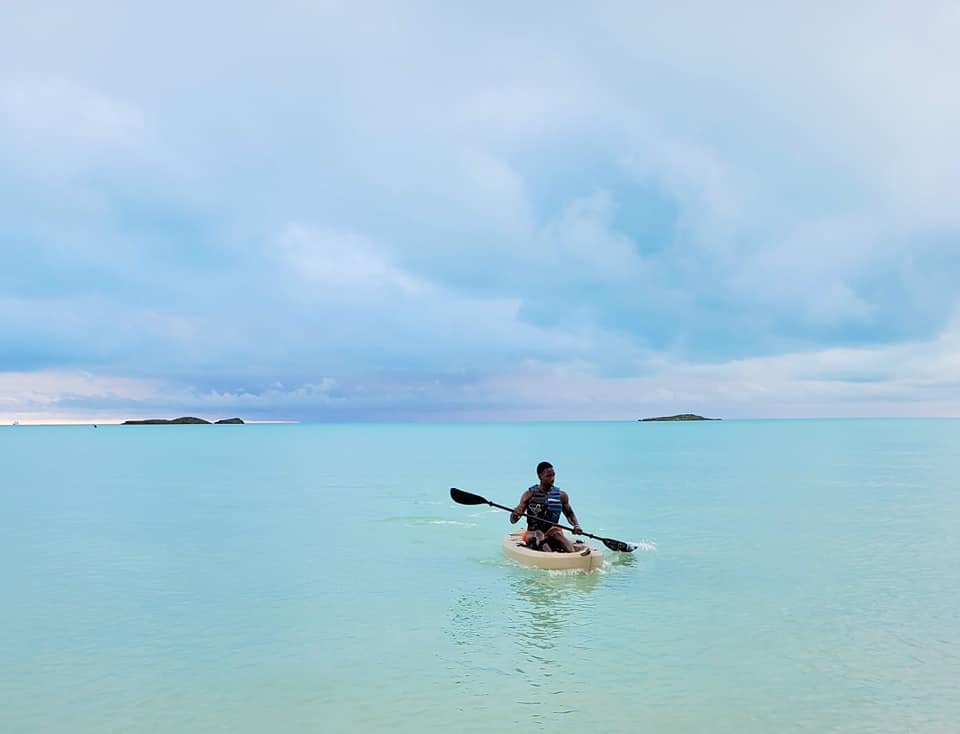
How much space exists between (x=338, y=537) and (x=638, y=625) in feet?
51.2

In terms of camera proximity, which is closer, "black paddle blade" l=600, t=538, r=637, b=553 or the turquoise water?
the turquoise water

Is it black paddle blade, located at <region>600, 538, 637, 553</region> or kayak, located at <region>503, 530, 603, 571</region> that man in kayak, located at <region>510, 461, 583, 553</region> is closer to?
kayak, located at <region>503, 530, 603, 571</region>

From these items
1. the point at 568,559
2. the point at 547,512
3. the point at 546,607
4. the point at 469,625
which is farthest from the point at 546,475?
the point at 469,625

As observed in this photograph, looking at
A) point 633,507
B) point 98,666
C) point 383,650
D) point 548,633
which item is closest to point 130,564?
point 98,666

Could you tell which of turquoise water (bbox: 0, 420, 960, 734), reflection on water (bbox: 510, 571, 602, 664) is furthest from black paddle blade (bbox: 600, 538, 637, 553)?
reflection on water (bbox: 510, 571, 602, 664)

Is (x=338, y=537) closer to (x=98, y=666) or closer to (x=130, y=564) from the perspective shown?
(x=130, y=564)

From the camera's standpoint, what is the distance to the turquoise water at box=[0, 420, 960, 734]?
10844mm

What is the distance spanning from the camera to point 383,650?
539 inches

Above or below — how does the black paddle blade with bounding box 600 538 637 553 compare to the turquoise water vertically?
above

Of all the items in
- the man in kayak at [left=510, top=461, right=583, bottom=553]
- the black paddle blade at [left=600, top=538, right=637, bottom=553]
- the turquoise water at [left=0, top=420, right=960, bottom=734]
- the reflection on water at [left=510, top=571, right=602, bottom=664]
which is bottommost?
the turquoise water at [left=0, top=420, right=960, bottom=734]

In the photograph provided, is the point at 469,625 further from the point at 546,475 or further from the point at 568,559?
the point at 546,475

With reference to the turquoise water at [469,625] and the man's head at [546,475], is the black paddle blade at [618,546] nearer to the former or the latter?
the turquoise water at [469,625]

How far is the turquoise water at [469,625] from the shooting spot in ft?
35.6

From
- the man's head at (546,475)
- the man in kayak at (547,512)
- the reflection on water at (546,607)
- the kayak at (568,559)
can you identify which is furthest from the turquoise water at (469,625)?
the man's head at (546,475)
